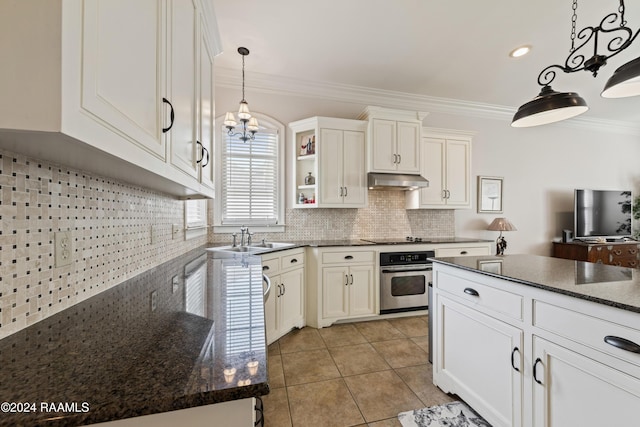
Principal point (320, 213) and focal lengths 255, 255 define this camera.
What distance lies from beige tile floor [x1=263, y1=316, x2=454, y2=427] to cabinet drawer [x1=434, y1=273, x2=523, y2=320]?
76cm

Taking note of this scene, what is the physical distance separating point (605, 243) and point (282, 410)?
5159mm

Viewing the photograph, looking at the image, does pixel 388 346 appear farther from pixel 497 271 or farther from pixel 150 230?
pixel 150 230

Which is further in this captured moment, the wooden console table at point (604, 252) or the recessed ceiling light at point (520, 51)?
the wooden console table at point (604, 252)

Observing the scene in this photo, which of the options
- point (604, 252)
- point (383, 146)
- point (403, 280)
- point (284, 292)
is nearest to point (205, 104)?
point (284, 292)

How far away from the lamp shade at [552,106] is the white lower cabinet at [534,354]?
1.03m

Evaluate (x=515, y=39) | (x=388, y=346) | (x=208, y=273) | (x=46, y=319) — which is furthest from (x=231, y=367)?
(x=515, y=39)

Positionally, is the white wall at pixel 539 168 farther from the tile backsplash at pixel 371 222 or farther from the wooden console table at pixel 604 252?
the tile backsplash at pixel 371 222

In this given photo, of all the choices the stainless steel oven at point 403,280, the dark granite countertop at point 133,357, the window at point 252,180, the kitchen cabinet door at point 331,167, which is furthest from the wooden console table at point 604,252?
the dark granite countertop at point 133,357

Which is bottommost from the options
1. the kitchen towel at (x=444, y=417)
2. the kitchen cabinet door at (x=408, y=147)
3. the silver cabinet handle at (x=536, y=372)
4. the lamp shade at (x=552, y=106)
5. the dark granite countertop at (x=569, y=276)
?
the kitchen towel at (x=444, y=417)

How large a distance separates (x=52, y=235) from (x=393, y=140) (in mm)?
3123

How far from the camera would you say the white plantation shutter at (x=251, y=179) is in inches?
123

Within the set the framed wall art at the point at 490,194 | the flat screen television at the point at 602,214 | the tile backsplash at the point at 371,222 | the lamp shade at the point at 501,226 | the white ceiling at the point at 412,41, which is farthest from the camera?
the flat screen television at the point at 602,214

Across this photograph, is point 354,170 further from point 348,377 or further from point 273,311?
point 348,377

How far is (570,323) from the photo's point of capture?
1.04 metres
